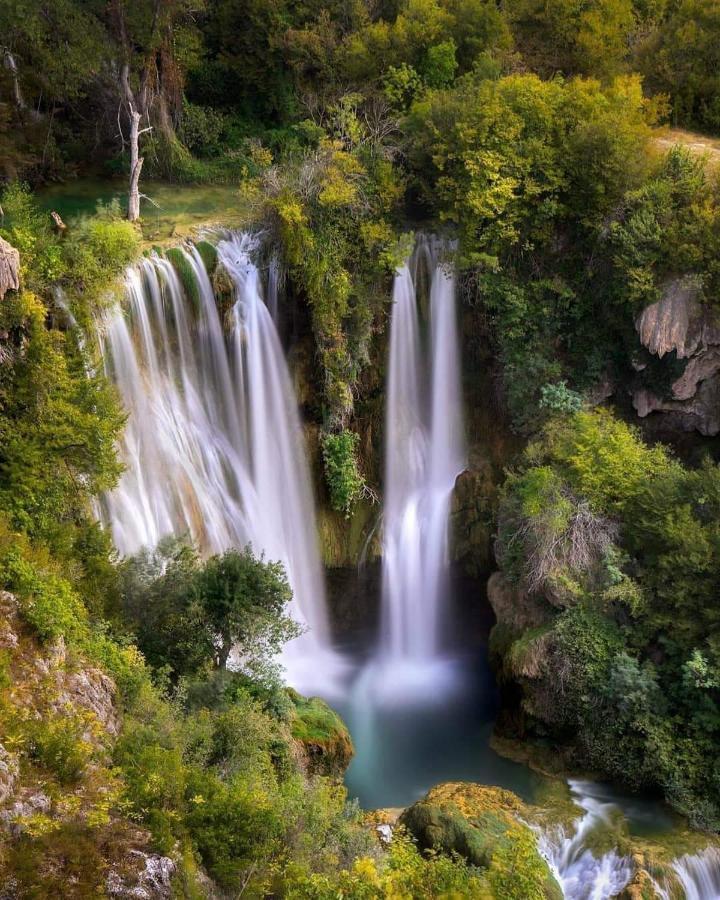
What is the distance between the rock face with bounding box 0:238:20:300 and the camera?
12141mm

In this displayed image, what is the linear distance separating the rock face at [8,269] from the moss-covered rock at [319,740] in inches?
306

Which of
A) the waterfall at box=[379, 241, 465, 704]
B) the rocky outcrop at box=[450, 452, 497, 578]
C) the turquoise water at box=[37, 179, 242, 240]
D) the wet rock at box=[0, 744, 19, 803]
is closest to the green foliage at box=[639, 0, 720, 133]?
the waterfall at box=[379, 241, 465, 704]

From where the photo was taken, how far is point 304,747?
1325 cm

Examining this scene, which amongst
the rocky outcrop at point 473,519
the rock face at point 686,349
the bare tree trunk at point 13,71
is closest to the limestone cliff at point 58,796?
the rocky outcrop at point 473,519

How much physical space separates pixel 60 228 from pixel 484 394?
9.70 m

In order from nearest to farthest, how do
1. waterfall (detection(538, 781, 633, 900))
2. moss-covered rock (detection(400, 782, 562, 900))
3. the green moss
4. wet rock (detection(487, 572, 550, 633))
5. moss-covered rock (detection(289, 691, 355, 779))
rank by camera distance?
1. moss-covered rock (detection(400, 782, 562, 900))
2. waterfall (detection(538, 781, 633, 900))
3. moss-covered rock (detection(289, 691, 355, 779))
4. wet rock (detection(487, 572, 550, 633))
5. the green moss

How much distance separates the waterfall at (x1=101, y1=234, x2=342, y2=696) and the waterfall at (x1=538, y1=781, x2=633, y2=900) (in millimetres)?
5818

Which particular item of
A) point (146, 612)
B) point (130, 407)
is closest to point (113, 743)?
point (146, 612)

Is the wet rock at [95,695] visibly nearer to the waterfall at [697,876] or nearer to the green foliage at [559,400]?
the waterfall at [697,876]

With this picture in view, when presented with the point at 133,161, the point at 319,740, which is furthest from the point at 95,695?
the point at 133,161

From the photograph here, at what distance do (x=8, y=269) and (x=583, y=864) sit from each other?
12.0 meters

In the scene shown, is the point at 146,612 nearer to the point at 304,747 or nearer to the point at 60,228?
the point at 304,747

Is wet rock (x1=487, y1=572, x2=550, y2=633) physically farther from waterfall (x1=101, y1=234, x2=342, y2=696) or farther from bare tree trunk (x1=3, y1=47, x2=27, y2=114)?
bare tree trunk (x1=3, y1=47, x2=27, y2=114)

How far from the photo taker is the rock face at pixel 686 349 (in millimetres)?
17655
